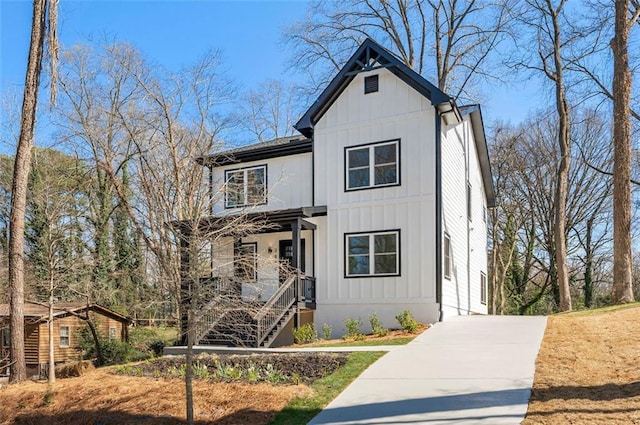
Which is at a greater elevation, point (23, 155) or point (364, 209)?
point (23, 155)

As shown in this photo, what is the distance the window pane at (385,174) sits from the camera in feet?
50.6

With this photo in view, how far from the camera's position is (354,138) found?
634 inches

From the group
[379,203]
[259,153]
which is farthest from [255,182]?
[379,203]

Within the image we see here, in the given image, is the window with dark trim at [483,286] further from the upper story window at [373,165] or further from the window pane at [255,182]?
the window pane at [255,182]

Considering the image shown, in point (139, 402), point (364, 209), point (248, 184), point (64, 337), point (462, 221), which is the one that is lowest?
point (64, 337)

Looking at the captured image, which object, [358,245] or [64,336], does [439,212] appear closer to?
[358,245]

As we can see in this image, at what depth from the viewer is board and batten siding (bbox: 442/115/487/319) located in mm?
15711

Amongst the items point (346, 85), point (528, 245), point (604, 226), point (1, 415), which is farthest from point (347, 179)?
point (604, 226)

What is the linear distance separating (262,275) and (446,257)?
18.0 ft

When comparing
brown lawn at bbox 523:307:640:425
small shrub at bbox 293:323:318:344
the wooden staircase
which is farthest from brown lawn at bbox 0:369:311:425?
small shrub at bbox 293:323:318:344

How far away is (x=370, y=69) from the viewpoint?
16.0m

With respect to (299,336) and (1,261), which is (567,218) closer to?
(299,336)

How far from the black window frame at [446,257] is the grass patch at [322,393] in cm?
535

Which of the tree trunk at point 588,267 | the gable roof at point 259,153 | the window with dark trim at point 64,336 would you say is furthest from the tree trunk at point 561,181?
the window with dark trim at point 64,336
